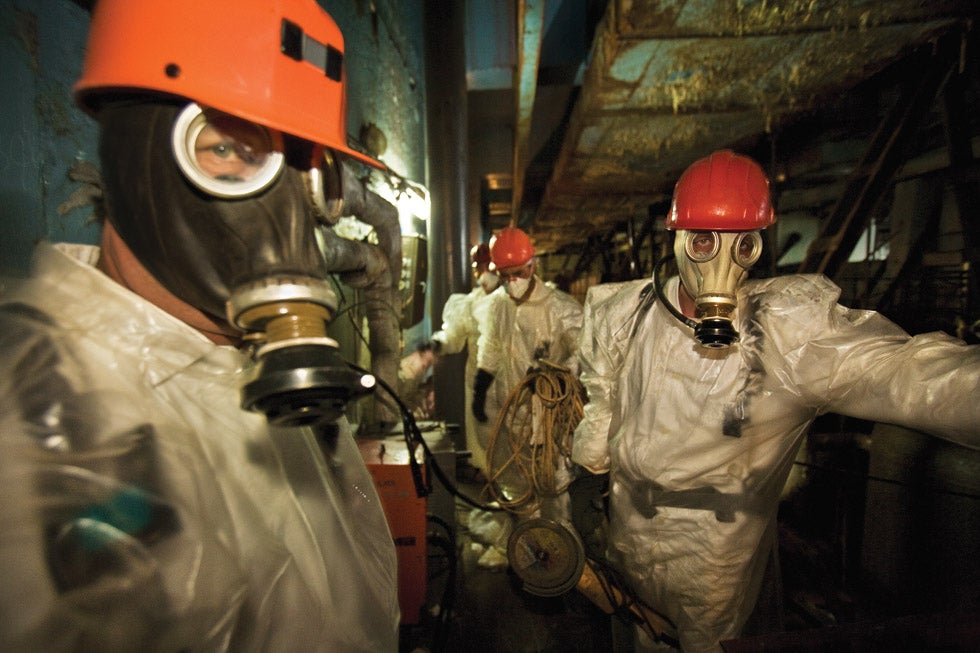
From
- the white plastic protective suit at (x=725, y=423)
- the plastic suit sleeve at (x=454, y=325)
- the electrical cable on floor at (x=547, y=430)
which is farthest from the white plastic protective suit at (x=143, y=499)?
the plastic suit sleeve at (x=454, y=325)

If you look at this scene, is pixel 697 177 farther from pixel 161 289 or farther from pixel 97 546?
pixel 97 546

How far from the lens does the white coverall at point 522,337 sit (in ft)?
13.7

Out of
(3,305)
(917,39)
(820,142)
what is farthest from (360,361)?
(820,142)

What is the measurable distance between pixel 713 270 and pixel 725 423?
0.70m

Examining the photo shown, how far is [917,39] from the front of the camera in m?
2.67

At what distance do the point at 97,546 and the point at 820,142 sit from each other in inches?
254

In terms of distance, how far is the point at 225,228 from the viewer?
834 mm

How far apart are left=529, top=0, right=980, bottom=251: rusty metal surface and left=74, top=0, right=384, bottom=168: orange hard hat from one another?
2266 mm

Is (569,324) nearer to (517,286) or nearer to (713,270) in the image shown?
(517,286)

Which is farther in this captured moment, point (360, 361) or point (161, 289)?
point (360, 361)

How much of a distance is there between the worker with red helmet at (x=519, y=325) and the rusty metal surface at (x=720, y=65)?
1403 millimetres

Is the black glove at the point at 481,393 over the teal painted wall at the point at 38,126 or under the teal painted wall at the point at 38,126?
under

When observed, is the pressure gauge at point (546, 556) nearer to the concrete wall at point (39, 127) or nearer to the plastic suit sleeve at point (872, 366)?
the plastic suit sleeve at point (872, 366)

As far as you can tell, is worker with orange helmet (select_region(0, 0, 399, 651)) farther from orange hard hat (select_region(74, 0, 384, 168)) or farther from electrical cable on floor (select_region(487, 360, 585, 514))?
electrical cable on floor (select_region(487, 360, 585, 514))
